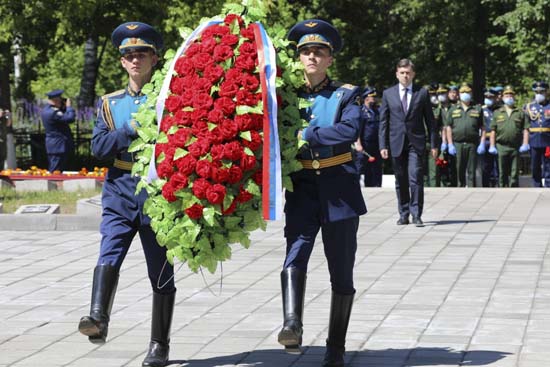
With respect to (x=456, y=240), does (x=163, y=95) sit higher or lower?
higher

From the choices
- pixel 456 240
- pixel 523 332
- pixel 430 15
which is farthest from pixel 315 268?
pixel 430 15

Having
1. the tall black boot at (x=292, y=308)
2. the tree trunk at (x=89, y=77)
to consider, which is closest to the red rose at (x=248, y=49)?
the tall black boot at (x=292, y=308)

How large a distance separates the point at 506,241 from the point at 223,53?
720 cm

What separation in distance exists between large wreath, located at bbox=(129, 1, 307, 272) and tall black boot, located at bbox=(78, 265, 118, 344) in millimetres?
468

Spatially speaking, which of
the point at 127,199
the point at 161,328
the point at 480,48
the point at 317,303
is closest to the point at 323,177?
the point at 127,199

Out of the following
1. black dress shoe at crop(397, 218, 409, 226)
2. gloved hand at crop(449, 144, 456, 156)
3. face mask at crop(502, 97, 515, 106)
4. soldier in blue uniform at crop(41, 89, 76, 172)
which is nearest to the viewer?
black dress shoe at crop(397, 218, 409, 226)

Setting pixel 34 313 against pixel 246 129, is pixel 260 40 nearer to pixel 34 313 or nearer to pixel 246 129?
pixel 246 129

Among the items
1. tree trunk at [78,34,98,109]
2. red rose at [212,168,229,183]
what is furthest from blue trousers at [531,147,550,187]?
red rose at [212,168,229,183]

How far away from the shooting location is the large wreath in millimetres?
6672

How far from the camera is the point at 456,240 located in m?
13.6

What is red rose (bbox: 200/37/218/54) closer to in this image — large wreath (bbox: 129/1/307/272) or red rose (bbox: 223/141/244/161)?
large wreath (bbox: 129/1/307/272)

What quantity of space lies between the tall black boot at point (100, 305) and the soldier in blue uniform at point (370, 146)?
1589 cm

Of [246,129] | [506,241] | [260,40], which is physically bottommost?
[506,241]

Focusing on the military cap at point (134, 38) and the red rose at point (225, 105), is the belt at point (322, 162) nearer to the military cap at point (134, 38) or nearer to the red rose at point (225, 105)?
the red rose at point (225, 105)
